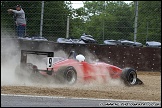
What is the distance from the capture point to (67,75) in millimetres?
10844

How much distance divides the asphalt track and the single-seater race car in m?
2.49

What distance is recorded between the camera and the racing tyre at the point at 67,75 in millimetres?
10805

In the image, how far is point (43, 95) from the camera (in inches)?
341

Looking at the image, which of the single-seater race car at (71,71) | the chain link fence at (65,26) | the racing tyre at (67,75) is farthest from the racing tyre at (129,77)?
the chain link fence at (65,26)

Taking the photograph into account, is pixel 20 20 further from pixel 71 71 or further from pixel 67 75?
pixel 67 75

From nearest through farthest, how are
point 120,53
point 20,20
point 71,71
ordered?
point 71,71 < point 20,20 < point 120,53

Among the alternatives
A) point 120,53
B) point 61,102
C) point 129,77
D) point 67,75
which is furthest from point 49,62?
Answer: point 120,53

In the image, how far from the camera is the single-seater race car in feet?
35.9

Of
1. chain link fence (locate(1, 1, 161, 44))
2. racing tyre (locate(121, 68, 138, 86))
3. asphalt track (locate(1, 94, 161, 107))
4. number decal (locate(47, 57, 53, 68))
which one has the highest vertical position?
chain link fence (locate(1, 1, 161, 44))

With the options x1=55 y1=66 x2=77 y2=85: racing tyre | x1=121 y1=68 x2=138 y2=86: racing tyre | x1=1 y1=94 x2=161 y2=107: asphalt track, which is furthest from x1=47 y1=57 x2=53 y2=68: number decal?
x1=1 y1=94 x2=161 y2=107: asphalt track

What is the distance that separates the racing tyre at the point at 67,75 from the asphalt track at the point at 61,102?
7.93ft

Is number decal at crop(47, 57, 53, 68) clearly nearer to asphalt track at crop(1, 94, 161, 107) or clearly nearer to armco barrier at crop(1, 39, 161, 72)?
asphalt track at crop(1, 94, 161, 107)

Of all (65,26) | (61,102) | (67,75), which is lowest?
(61,102)

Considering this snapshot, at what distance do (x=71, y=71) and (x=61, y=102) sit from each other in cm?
322
